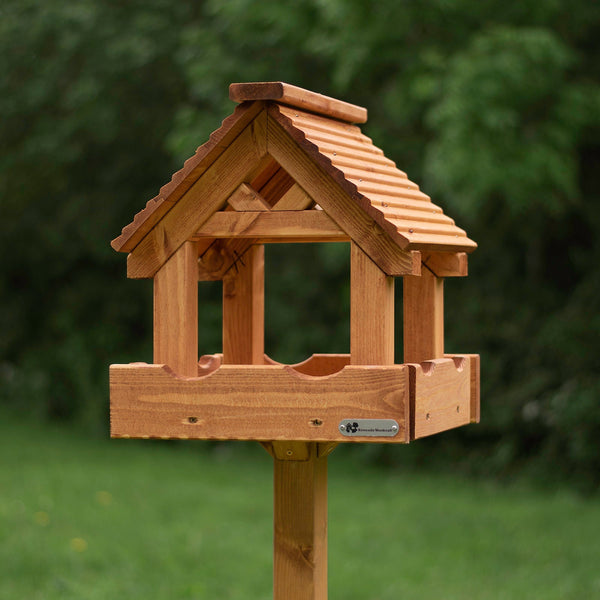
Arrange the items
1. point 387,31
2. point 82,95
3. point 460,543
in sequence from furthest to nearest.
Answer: point 82,95
point 387,31
point 460,543

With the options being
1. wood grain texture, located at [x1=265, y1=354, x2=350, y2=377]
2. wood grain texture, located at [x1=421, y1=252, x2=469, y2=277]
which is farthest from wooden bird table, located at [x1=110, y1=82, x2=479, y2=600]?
wood grain texture, located at [x1=265, y1=354, x2=350, y2=377]

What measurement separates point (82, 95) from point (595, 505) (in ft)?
18.7

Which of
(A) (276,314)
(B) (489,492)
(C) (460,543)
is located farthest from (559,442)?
(A) (276,314)

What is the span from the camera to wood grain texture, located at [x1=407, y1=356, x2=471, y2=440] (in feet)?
8.15

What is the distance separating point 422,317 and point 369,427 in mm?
647

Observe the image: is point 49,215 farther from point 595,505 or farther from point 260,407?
point 260,407

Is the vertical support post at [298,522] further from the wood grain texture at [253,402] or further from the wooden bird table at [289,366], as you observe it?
the wood grain texture at [253,402]

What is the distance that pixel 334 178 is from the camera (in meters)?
2.49

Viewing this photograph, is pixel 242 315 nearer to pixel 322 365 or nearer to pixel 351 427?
pixel 322 365

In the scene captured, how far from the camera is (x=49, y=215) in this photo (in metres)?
12.0

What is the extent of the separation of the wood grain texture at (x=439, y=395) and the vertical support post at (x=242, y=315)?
57cm

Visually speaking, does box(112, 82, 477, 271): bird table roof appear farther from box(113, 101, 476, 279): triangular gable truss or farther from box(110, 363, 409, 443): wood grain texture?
box(110, 363, 409, 443): wood grain texture

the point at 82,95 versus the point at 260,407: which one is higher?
the point at 82,95

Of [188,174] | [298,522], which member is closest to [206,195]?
[188,174]
